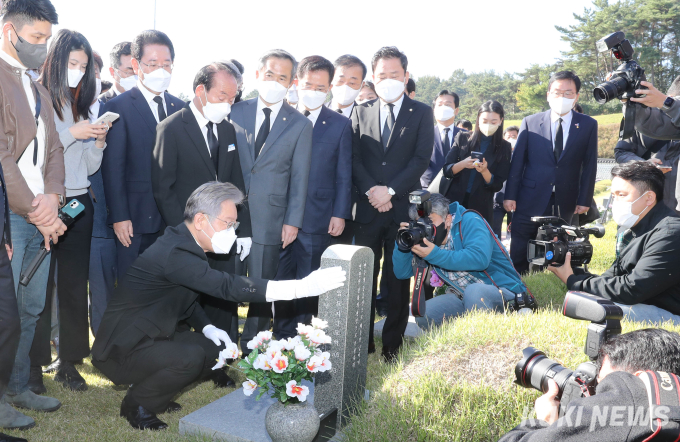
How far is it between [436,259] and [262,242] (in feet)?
4.54

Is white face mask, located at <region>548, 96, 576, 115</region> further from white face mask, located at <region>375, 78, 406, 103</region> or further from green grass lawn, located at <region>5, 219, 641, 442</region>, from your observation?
green grass lawn, located at <region>5, 219, 641, 442</region>

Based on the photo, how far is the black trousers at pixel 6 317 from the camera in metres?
2.82

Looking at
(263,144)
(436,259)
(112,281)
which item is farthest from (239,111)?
(436,259)

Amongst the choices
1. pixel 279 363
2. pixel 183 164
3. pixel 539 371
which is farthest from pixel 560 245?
pixel 183 164

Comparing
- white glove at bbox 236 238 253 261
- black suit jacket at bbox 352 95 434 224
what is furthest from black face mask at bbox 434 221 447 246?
white glove at bbox 236 238 253 261

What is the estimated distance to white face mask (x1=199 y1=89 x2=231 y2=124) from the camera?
157 inches

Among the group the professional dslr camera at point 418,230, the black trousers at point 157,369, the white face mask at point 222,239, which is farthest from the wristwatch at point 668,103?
the black trousers at point 157,369

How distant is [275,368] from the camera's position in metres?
2.69

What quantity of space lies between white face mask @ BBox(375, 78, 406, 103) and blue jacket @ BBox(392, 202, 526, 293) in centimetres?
109

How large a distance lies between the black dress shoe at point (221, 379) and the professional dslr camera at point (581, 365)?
2.36 metres

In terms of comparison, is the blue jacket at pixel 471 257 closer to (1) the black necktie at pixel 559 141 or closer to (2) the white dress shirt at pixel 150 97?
(1) the black necktie at pixel 559 141

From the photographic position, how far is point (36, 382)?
3621 mm

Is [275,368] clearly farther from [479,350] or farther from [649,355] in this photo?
[649,355]

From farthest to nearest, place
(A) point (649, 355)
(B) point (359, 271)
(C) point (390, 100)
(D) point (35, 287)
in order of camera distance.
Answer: (C) point (390, 100) → (D) point (35, 287) → (B) point (359, 271) → (A) point (649, 355)
